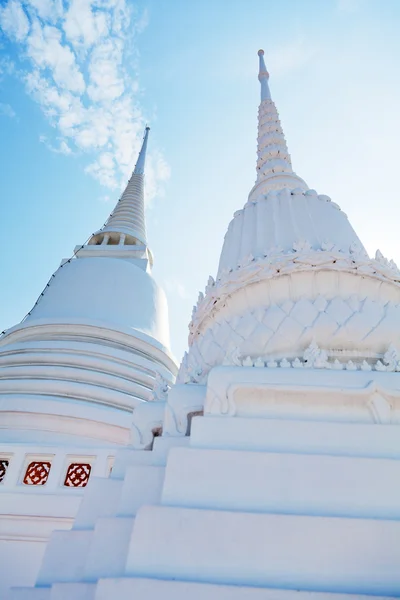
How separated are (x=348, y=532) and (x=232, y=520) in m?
0.72

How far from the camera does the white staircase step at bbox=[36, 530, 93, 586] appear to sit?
10.9 feet

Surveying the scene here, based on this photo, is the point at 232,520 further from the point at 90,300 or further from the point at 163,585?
the point at 90,300

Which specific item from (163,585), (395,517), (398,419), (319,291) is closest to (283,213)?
(319,291)

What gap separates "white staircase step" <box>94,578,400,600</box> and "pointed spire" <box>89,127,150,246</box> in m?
13.2

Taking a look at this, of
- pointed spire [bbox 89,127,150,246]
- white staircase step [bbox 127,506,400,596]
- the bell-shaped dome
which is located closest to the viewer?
white staircase step [bbox 127,506,400,596]

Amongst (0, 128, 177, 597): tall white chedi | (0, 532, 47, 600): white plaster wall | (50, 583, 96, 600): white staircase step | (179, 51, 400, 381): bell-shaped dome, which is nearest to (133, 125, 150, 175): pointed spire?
(0, 128, 177, 597): tall white chedi

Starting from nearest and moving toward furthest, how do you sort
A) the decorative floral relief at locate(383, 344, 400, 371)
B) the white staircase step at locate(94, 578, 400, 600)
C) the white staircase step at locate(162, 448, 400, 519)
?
1. the white staircase step at locate(94, 578, 400, 600)
2. the white staircase step at locate(162, 448, 400, 519)
3. the decorative floral relief at locate(383, 344, 400, 371)

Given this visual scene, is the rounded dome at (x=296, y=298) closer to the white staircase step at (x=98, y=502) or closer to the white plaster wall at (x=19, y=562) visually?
the white staircase step at (x=98, y=502)

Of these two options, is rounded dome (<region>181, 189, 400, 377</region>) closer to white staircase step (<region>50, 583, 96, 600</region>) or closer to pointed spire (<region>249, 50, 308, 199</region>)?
pointed spire (<region>249, 50, 308, 199</region>)

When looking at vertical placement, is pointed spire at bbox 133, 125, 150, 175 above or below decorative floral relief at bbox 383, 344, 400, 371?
above

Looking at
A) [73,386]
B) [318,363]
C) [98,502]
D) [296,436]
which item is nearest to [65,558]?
[98,502]

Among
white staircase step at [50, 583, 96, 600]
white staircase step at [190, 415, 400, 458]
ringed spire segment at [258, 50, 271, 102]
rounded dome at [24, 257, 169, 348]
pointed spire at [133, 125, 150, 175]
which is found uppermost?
pointed spire at [133, 125, 150, 175]

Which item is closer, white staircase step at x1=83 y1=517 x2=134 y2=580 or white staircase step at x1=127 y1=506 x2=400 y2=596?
white staircase step at x1=127 y1=506 x2=400 y2=596

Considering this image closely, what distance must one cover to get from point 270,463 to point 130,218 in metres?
14.1
